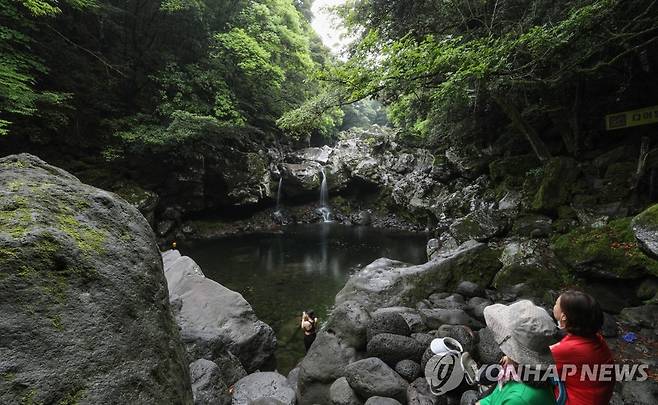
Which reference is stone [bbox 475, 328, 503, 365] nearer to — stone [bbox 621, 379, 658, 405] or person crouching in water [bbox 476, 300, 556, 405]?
stone [bbox 621, 379, 658, 405]

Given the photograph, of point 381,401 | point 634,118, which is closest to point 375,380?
point 381,401

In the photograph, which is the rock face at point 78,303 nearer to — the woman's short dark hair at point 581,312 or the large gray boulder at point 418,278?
the woman's short dark hair at point 581,312

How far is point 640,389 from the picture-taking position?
3756 mm

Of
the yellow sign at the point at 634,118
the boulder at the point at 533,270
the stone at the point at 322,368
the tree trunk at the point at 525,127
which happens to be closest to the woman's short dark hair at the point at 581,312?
the stone at the point at 322,368

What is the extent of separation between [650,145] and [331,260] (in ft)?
38.6

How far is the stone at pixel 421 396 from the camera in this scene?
385 centimetres

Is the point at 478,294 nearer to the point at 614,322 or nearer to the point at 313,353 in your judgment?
the point at 614,322

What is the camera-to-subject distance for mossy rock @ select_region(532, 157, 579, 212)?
9.69m

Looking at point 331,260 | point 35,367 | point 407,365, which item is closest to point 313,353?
point 407,365

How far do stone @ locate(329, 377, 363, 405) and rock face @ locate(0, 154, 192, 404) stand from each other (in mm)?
2167

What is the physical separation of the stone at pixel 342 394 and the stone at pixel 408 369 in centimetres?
70

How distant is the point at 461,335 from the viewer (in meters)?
4.74

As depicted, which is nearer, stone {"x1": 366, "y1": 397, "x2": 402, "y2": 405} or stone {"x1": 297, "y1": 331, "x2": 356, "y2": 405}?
stone {"x1": 366, "y1": 397, "x2": 402, "y2": 405}

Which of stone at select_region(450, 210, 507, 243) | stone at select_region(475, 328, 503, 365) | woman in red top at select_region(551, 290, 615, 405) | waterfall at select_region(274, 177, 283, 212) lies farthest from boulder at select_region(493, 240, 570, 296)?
waterfall at select_region(274, 177, 283, 212)
